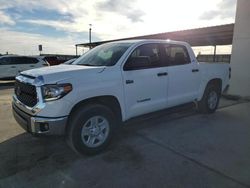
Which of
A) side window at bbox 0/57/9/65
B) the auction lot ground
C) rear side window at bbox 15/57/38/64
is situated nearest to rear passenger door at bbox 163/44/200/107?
the auction lot ground

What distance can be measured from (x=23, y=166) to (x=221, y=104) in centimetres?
654

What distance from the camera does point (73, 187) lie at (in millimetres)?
3002

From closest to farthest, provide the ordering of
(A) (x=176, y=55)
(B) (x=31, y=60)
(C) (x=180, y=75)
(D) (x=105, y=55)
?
(D) (x=105, y=55), (C) (x=180, y=75), (A) (x=176, y=55), (B) (x=31, y=60)

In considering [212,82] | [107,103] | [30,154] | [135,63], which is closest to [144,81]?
[135,63]

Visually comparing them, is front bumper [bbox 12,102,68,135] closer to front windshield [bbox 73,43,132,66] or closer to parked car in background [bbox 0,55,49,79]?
front windshield [bbox 73,43,132,66]

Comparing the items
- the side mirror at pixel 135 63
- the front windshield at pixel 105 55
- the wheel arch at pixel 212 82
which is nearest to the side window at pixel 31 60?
the front windshield at pixel 105 55

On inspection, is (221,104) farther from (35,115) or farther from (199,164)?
(35,115)

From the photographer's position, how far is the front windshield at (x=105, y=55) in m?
4.34

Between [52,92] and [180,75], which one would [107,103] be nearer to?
[52,92]

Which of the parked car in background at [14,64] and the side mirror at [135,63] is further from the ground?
the side mirror at [135,63]

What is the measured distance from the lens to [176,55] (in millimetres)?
5410

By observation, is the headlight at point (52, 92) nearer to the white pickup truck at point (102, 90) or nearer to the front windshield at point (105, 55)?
the white pickup truck at point (102, 90)

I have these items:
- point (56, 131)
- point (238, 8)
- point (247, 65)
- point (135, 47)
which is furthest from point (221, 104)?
point (56, 131)

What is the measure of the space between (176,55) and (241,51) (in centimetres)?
476
